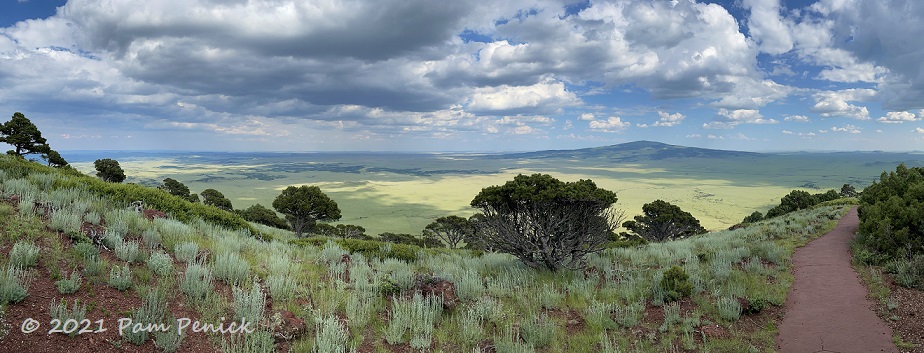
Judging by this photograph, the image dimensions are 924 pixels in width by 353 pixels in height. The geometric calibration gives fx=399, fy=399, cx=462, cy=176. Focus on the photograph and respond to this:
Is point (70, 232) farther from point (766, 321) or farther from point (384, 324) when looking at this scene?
point (766, 321)

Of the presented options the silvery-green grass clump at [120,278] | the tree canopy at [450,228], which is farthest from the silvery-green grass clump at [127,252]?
the tree canopy at [450,228]

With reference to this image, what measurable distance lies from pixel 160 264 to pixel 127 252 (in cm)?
82

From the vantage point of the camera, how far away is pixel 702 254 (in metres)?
14.7

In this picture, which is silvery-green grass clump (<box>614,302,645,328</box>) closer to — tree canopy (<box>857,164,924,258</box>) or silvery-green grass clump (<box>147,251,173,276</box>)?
silvery-green grass clump (<box>147,251,173,276</box>)

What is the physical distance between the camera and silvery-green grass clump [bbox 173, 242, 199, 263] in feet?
26.4

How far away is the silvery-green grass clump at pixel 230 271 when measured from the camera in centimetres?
752

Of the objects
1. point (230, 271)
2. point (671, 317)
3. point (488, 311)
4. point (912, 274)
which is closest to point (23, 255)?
point (230, 271)

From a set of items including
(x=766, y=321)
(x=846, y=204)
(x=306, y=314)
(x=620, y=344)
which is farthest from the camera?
(x=846, y=204)

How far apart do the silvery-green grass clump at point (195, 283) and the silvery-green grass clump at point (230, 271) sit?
38cm

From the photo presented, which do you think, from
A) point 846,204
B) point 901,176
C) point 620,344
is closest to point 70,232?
Result: point 620,344

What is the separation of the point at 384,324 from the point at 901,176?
24496 millimetres

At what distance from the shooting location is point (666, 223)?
153ft

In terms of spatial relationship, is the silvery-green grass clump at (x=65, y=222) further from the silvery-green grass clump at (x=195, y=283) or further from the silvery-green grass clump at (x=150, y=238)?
the silvery-green grass clump at (x=195, y=283)

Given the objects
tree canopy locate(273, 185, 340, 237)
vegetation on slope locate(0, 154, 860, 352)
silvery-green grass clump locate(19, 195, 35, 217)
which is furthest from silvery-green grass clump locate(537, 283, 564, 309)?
tree canopy locate(273, 185, 340, 237)
